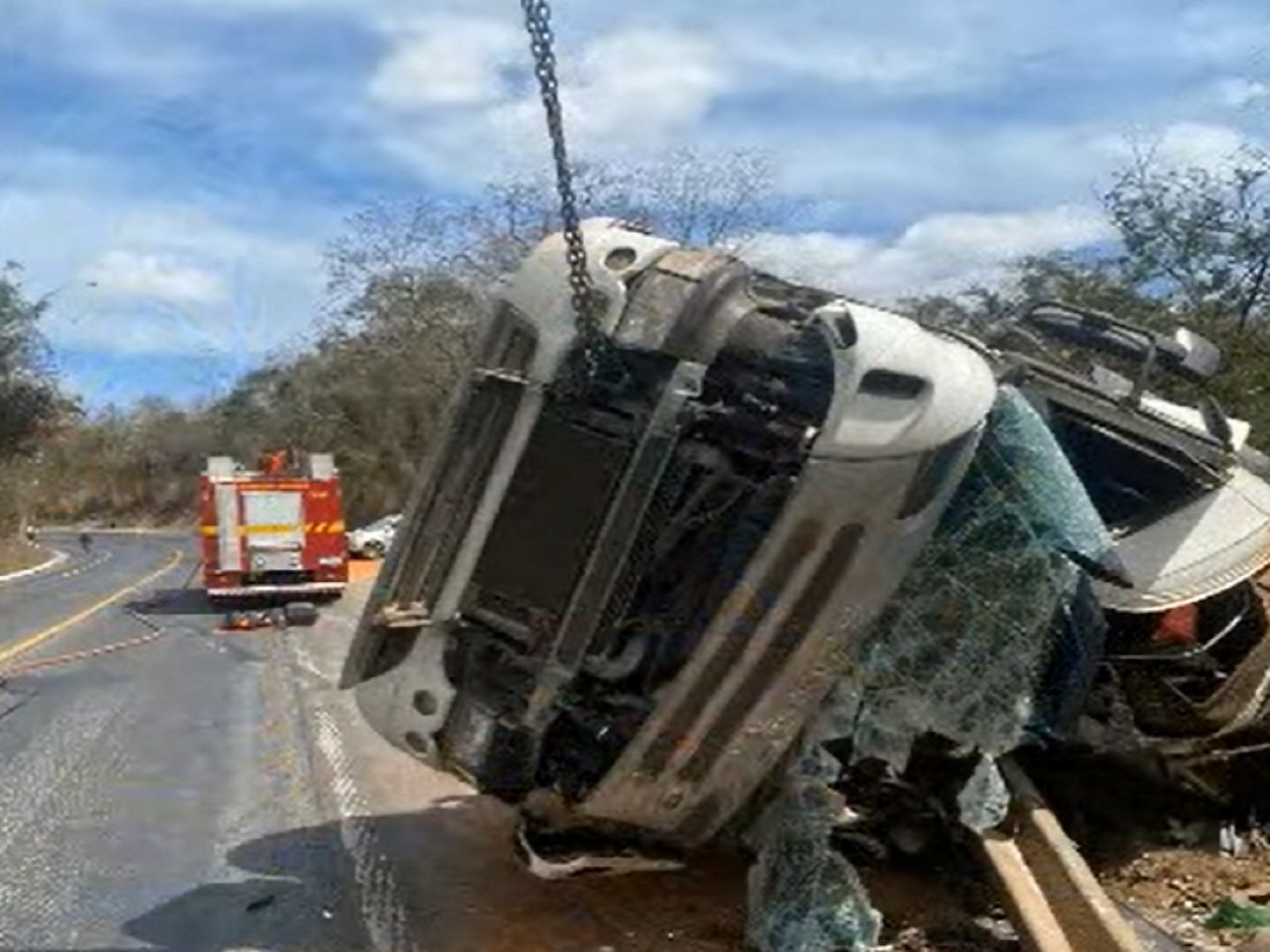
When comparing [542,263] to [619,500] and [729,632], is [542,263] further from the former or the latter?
[729,632]

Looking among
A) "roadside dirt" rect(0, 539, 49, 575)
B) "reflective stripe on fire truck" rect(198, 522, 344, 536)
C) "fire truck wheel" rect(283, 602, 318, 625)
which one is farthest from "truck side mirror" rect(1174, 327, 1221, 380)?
"roadside dirt" rect(0, 539, 49, 575)

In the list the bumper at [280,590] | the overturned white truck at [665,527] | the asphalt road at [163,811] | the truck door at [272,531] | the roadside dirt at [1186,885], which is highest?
the overturned white truck at [665,527]

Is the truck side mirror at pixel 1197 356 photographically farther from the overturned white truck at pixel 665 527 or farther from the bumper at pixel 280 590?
the bumper at pixel 280 590

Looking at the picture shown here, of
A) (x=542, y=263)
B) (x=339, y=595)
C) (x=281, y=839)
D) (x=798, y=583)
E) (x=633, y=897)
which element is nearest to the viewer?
(x=798, y=583)

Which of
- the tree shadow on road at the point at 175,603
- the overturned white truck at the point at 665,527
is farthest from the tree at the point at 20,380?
the overturned white truck at the point at 665,527

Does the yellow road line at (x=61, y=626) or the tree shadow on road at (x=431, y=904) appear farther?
the yellow road line at (x=61, y=626)

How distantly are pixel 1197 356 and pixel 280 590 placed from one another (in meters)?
16.5

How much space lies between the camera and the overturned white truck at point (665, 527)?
500cm

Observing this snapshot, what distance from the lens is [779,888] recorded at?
530 cm

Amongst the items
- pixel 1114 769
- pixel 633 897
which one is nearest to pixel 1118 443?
pixel 1114 769

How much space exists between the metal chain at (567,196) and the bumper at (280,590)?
16.7m

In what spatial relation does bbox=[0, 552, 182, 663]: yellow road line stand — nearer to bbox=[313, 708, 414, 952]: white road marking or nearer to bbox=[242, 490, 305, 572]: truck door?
bbox=[242, 490, 305, 572]: truck door

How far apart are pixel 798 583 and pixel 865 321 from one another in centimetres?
83

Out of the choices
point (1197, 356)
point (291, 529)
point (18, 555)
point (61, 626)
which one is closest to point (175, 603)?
point (291, 529)
